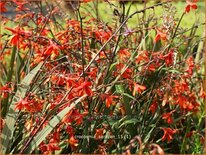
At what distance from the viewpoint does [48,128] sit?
2.16m

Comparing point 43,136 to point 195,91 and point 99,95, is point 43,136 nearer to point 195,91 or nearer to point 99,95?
point 99,95

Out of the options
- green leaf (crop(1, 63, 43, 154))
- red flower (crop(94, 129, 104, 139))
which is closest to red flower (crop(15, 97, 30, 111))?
green leaf (crop(1, 63, 43, 154))

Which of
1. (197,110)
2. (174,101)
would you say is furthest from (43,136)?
(197,110)

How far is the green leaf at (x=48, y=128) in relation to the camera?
6.93ft

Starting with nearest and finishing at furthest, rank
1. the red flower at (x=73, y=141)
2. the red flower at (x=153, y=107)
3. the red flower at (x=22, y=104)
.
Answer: the red flower at (x=22, y=104) → the red flower at (x=73, y=141) → the red flower at (x=153, y=107)

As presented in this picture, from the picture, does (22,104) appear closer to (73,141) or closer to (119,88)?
(73,141)

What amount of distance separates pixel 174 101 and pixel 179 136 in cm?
32

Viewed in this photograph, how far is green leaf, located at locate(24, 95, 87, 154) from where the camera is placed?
211cm

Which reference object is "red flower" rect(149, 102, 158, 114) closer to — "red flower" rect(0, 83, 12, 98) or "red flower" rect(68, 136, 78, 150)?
"red flower" rect(68, 136, 78, 150)

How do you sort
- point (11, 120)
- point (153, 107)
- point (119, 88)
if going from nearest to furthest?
point (11, 120) → point (119, 88) → point (153, 107)

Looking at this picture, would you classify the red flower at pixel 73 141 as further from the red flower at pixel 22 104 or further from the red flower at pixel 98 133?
the red flower at pixel 22 104

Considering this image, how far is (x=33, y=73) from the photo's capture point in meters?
2.42

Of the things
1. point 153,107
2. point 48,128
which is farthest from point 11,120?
point 153,107

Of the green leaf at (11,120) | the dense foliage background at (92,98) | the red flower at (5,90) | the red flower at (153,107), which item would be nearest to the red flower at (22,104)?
the dense foliage background at (92,98)
